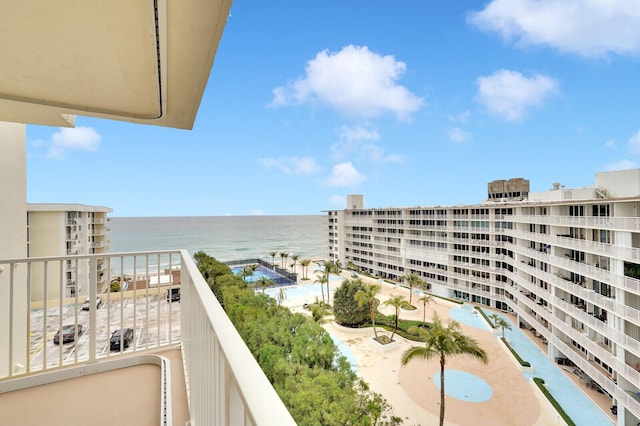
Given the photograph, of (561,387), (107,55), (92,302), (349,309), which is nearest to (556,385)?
(561,387)

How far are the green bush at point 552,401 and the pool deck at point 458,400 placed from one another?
18 centimetres

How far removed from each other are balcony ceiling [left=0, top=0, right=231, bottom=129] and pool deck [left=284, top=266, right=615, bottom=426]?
1179 centimetres

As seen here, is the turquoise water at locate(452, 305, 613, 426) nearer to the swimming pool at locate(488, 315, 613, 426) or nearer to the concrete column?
the swimming pool at locate(488, 315, 613, 426)

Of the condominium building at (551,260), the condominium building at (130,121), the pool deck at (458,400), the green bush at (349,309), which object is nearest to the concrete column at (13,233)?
the condominium building at (130,121)

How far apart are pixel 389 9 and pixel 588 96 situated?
3308cm

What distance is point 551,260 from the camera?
51.0ft

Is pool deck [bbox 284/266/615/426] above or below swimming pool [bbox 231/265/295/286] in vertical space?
below

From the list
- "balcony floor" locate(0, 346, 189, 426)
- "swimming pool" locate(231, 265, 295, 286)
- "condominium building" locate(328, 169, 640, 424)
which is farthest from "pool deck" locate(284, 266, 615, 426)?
"swimming pool" locate(231, 265, 295, 286)

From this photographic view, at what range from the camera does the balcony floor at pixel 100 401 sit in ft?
6.48

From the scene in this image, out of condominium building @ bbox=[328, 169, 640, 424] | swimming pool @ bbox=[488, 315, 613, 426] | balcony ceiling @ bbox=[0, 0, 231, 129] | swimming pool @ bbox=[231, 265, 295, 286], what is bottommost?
swimming pool @ bbox=[488, 315, 613, 426]

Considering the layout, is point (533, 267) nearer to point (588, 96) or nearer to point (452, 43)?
point (452, 43)

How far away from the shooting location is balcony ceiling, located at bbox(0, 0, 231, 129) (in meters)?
1.23

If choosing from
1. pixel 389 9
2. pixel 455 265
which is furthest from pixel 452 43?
pixel 455 265

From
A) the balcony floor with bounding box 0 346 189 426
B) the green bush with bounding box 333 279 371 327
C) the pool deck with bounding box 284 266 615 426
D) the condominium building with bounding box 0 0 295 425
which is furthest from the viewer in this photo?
the green bush with bounding box 333 279 371 327
